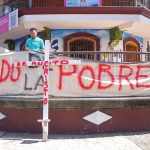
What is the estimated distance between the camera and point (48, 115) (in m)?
8.08

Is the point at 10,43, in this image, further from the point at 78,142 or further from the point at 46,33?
the point at 78,142

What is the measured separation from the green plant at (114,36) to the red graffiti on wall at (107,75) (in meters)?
6.87

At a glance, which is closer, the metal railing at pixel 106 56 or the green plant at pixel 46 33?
the metal railing at pixel 106 56

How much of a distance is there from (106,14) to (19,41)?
226 inches

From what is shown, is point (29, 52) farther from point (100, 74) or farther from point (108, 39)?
point (108, 39)

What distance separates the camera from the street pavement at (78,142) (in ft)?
22.5

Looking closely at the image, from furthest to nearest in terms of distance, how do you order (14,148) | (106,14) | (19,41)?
(19,41) < (106,14) < (14,148)

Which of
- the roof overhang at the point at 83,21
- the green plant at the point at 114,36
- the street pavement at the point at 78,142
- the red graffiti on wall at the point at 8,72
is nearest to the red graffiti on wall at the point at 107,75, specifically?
the red graffiti on wall at the point at 8,72

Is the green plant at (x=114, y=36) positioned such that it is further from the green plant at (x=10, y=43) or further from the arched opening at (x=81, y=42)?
the green plant at (x=10, y=43)

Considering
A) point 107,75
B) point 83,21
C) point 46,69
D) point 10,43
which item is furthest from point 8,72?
point 10,43

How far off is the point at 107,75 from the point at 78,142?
1.99 m

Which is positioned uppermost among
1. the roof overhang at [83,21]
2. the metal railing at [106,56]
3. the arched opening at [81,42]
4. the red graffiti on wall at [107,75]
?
the roof overhang at [83,21]

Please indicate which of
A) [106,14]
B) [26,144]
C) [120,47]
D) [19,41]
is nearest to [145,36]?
[120,47]

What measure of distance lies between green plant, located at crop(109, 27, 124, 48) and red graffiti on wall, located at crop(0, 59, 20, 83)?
7810 millimetres
